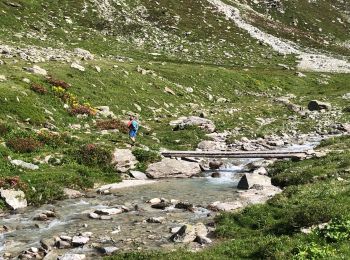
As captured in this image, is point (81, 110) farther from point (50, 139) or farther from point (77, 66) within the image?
point (77, 66)

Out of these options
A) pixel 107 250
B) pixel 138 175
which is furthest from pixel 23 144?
pixel 107 250

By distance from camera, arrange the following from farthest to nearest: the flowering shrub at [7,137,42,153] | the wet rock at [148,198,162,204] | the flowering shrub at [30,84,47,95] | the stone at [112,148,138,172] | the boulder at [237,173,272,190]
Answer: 1. the flowering shrub at [30,84,47,95]
2. the stone at [112,148,138,172]
3. the flowering shrub at [7,137,42,153]
4. the boulder at [237,173,272,190]
5. the wet rock at [148,198,162,204]

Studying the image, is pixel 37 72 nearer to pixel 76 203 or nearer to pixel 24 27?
pixel 76 203

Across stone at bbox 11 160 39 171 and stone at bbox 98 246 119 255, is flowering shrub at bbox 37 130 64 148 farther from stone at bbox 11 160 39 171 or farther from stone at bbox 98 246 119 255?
stone at bbox 98 246 119 255

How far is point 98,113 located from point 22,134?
1103 cm

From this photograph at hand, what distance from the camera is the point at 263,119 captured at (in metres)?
48.5

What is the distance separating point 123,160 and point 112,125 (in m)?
8.44

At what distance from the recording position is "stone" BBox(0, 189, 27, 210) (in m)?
22.8

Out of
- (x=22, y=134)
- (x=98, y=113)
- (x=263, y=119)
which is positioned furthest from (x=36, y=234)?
(x=263, y=119)

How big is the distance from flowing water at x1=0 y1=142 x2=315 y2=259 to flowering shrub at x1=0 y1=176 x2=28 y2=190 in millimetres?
1650

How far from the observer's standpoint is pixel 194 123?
42.1 metres

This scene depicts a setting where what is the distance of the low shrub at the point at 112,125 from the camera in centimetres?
3756

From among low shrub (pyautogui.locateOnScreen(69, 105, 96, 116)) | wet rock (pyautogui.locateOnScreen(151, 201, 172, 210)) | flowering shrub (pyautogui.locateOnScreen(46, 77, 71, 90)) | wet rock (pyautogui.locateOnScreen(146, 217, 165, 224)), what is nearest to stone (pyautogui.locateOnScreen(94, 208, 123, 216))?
wet rock (pyautogui.locateOnScreen(151, 201, 172, 210))

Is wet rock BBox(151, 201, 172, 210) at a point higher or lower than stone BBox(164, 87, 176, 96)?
higher
